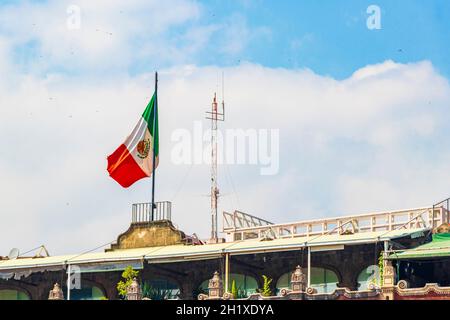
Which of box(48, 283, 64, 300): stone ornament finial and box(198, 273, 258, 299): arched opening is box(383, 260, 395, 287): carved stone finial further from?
box(48, 283, 64, 300): stone ornament finial

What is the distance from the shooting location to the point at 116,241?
70.8 meters

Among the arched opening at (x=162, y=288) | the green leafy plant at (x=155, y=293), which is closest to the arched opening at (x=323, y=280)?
the arched opening at (x=162, y=288)

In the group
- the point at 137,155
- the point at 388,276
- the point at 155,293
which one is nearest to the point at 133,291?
the point at 155,293

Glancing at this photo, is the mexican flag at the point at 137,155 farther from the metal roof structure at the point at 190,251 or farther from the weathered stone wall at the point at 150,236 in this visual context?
the metal roof structure at the point at 190,251

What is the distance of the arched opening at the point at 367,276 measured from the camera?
6106cm

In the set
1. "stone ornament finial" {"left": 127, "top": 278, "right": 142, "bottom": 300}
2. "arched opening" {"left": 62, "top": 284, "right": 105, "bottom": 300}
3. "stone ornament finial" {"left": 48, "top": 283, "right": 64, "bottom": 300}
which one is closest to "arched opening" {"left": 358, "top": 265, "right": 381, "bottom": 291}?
"stone ornament finial" {"left": 127, "top": 278, "right": 142, "bottom": 300}

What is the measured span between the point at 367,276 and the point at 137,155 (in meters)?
17.1

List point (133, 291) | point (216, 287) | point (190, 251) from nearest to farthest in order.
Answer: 1. point (216, 287)
2. point (133, 291)
3. point (190, 251)

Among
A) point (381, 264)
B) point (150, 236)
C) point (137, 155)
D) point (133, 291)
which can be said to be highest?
point (137, 155)

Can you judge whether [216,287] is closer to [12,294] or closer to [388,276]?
[388,276]

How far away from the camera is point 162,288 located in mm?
68500

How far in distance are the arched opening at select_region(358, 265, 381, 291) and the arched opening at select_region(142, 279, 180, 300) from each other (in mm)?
11259
